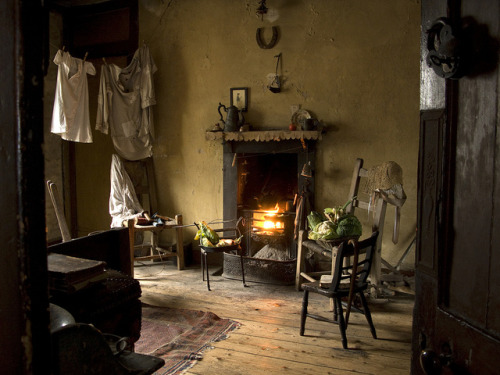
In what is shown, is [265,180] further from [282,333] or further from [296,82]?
Answer: [282,333]

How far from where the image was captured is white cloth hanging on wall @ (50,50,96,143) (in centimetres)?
554

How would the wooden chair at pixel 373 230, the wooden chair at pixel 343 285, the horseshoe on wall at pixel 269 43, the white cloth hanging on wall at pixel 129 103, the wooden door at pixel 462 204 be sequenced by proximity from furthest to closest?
the white cloth hanging on wall at pixel 129 103 < the horseshoe on wall at pixel 269 43 < the wooden chair at pixel 373 230 < the wooden chair at pixel 343 285 < the wooden door at pixel 462 204

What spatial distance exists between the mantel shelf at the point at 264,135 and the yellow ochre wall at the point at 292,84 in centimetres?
27

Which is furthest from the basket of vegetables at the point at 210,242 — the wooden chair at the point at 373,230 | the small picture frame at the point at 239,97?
the small picture frame at the point at 239,97

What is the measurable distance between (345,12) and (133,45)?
2.97m

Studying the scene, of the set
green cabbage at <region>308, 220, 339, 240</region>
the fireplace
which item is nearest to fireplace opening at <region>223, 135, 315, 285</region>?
the fireplace

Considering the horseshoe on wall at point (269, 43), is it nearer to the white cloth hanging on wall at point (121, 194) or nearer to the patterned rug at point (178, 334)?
the white cloth hanging on wall at point (121, 194)

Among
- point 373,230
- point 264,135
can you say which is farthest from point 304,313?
point 264,135

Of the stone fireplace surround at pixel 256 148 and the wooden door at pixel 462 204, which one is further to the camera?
the stone fireplace surround at pixel 256 148

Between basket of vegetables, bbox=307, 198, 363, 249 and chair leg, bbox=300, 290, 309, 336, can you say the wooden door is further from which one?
basket of vegetables, bbox=307, 198, 363, 249

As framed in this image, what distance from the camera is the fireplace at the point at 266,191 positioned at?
213 inches

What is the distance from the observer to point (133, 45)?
20.6ft

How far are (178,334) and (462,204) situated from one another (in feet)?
10.6

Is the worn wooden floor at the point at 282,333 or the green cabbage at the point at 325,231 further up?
the green cabbage at the point at 325,231
